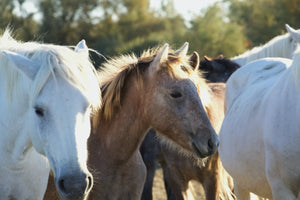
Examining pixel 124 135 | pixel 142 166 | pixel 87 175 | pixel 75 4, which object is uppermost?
pixel 87 175

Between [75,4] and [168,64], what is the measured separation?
2230cm

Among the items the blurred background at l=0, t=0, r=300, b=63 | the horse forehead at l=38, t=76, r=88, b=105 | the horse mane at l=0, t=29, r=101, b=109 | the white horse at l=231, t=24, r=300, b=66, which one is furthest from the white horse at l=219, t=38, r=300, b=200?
the blurred background at l=0, t=0, r=300, b=63

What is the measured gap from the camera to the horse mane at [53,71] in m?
2.77

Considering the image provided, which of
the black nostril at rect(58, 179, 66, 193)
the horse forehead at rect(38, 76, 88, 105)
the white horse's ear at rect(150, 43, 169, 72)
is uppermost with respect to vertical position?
the horse forehead at rect(38, 76, 88, 105)

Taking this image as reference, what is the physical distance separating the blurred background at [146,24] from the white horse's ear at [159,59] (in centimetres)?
1474

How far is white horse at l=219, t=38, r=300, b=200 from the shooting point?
3.37 meters

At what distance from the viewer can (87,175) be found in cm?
257

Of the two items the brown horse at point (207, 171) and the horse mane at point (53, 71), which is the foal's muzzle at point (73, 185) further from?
the brown horse at point (207, 171)

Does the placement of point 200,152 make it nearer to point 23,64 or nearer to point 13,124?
point 13,124

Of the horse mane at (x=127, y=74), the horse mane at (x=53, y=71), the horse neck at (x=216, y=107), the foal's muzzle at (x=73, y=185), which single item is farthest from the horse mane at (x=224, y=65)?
the foal's muzzle at (x=73, y=185)

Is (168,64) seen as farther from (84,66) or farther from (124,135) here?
(84,66)

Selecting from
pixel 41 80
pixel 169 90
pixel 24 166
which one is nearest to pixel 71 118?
pixel 41 80

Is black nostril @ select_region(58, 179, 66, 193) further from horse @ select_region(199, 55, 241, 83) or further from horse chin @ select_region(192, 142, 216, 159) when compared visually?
horse @ select_region(199, 55, 241, 83)

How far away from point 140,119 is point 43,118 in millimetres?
1509
